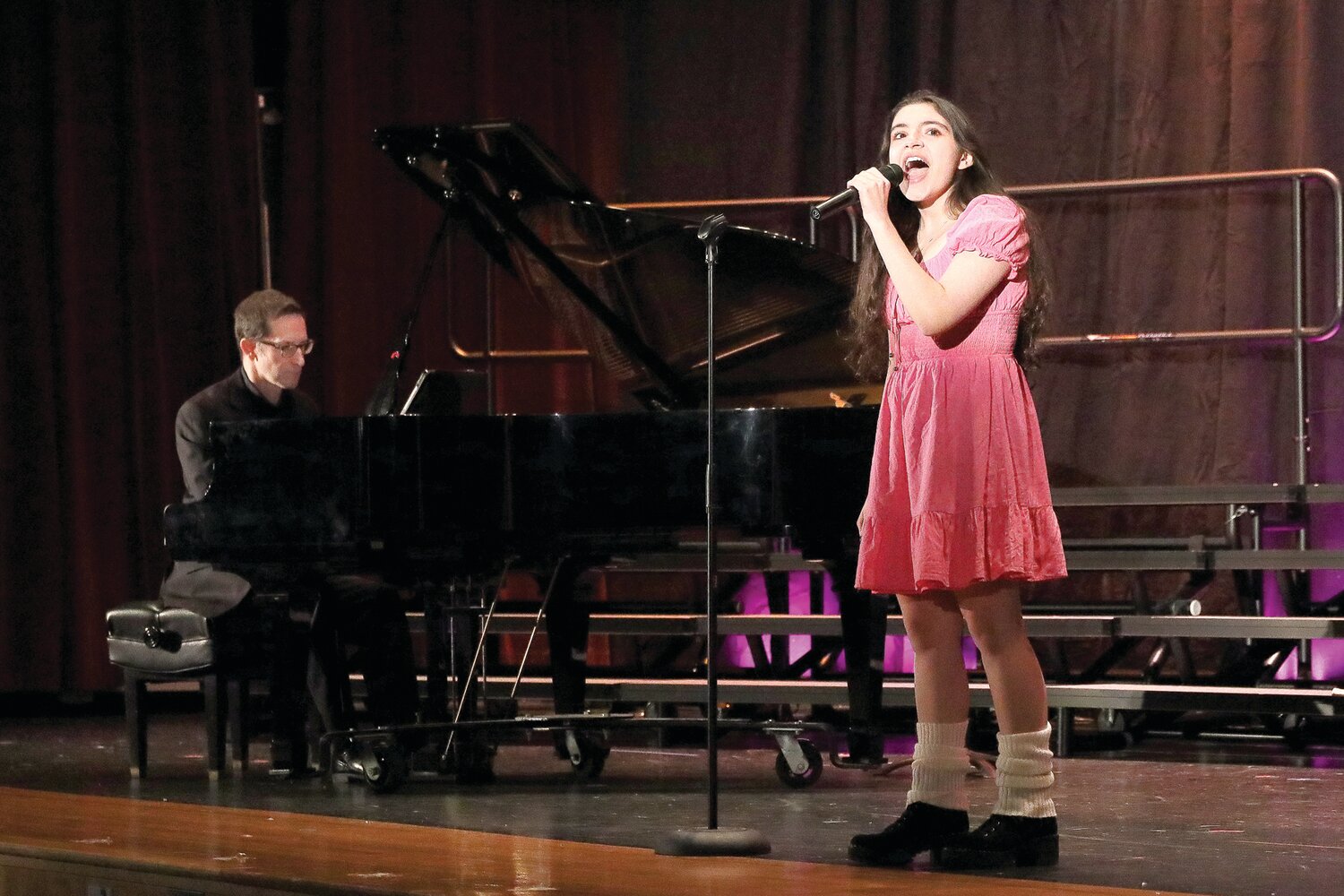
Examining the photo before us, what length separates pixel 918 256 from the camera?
10.4 ft

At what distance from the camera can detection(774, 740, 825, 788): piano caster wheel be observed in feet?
15.1

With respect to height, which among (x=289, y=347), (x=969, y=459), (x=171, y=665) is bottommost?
(x=171, y=665)

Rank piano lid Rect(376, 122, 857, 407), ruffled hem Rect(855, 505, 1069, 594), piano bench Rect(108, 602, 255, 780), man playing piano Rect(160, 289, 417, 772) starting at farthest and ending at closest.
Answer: piano bench Rect(108, 602, 255, 780)
man playing piano Rect(160, 289, 417, 772)
piano lid Rect(376, 122, 857, 407)
ruffled hem Rect(855, 505, 1069, 594)

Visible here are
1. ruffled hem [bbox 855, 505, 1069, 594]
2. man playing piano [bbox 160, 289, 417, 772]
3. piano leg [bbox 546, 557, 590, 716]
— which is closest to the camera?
ruffled hem [bbox 855, 505, 1069, 594]

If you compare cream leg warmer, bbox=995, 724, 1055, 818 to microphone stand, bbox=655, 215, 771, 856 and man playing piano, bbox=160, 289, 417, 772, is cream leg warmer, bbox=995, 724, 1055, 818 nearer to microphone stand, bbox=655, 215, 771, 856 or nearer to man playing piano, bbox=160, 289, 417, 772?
microphone stand, bbox=655, 215, 771, 856

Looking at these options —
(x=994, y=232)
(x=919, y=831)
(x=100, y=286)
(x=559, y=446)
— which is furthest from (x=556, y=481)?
(x=100, y=286)

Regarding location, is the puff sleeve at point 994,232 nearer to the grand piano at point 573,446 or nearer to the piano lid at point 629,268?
the grand piano at point 573,446

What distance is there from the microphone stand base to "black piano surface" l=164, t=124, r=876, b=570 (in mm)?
1133

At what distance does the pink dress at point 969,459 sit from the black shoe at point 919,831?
0.38 m

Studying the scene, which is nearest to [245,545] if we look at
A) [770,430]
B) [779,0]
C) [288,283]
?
[770,430]

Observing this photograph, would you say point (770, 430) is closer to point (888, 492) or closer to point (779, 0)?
point (888, 492)

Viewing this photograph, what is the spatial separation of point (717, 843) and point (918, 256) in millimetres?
1101

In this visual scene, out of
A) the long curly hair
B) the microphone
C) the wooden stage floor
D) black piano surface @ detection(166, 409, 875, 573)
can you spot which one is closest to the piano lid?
black piano surface @ detection(166, 409, 875, 573)

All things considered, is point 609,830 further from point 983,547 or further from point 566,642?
point 566,642
